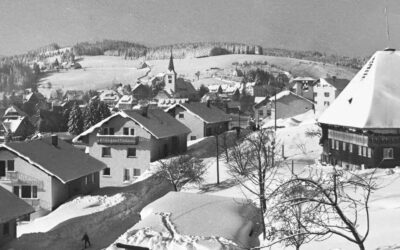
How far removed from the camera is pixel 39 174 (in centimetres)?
3306

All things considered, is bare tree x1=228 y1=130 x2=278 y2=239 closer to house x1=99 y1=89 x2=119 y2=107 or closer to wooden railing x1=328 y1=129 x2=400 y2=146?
wooden railing x1=328 y1=129 x2=400 y2=146

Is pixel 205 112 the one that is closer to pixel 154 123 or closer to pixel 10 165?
pixel 154 123

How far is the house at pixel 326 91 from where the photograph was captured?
305 ft

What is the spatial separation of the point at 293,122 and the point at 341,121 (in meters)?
37.5

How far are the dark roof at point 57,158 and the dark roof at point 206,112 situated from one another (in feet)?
85.7

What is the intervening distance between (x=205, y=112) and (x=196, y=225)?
45.9m

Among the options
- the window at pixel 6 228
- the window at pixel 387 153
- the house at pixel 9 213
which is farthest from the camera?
the window at pixel 387 153

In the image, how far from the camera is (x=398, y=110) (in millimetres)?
35000

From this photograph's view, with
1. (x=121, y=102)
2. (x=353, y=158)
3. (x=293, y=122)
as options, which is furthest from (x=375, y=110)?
(x=121, y=102)

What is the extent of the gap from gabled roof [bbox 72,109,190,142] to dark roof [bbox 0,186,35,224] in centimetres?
2089

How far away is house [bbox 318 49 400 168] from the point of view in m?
34.5

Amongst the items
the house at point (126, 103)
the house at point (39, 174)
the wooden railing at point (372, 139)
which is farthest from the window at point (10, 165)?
the house at point (126, 103)

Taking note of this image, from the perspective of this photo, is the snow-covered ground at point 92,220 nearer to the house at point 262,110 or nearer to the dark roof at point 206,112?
the dark roof at point 206,112

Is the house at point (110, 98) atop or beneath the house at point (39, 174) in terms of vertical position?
atop
